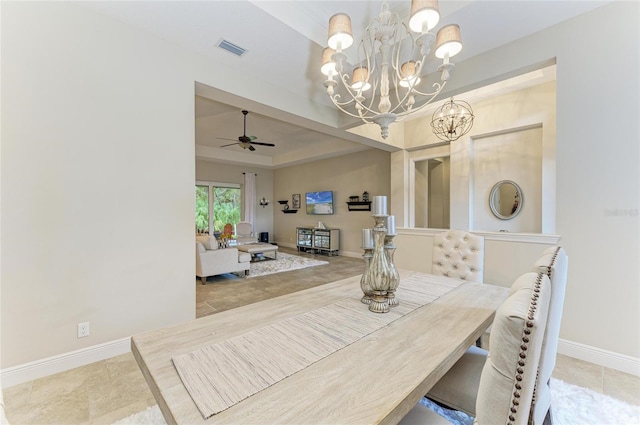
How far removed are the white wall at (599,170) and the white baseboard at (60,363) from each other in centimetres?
384

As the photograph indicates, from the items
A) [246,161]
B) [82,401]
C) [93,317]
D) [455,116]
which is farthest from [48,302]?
[246,161]

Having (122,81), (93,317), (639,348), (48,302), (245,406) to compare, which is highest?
(122,81)

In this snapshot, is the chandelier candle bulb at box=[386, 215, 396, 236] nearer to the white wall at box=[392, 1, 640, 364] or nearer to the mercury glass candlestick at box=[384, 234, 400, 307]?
the mercury glass candlestick at box=[384, 234, 400, 307]

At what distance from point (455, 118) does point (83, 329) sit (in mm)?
5088

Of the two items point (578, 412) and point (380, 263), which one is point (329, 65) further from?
point (578, 412)

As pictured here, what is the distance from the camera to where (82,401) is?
1.74m

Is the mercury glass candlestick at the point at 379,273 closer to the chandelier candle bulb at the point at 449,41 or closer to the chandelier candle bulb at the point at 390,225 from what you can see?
the chandelier candle bulb at the point at 390,225

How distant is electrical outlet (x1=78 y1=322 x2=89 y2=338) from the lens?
209cm

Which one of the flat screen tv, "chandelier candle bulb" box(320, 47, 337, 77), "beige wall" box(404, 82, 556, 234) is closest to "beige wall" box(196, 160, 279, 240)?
the flat screen tv

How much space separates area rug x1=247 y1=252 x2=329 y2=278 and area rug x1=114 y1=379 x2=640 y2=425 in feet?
11.3

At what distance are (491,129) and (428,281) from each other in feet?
11.1

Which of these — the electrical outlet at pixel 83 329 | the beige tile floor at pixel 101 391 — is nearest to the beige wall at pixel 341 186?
the beige tile floor at pixel 101 391

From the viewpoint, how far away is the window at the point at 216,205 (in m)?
8.03

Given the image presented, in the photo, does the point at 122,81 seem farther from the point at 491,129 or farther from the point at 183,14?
the point at 491,129
